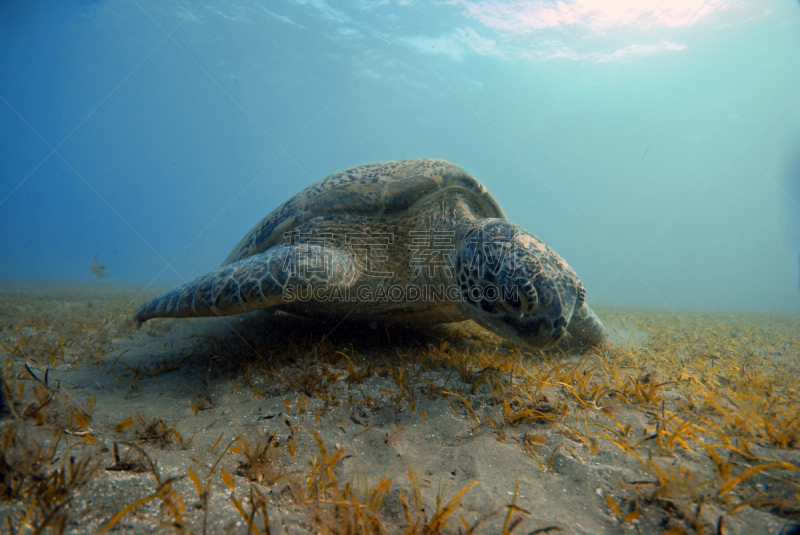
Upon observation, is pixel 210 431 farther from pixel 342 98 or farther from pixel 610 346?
pixel 342 98

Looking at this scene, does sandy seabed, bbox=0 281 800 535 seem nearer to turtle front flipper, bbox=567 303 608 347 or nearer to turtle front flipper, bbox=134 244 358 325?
turtle front flipper, bbox=134 244 358 325

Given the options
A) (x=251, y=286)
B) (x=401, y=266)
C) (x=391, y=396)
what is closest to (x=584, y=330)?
(x=401, y=266)

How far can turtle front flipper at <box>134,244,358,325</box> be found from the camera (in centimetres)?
229

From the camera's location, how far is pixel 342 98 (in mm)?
50125

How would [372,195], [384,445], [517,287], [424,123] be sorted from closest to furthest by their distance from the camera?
1. [384,445]
2. [517,287]
3. [372,195]
4. [424,123]

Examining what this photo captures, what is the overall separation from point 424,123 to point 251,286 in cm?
5781

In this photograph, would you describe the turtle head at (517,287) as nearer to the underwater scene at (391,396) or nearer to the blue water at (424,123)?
A: the underwater scene at (391,396)

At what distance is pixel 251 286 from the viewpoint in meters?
2.31

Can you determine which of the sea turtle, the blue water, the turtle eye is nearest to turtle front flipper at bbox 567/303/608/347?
the sea turtle

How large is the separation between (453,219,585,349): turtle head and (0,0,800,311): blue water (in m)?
20.4

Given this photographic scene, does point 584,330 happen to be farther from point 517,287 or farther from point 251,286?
point 251,286

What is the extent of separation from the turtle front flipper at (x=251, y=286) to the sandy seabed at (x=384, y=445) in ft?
1.35

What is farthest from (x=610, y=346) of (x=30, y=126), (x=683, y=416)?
(x=30, y=126)

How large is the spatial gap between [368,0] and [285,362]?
37268 mm
